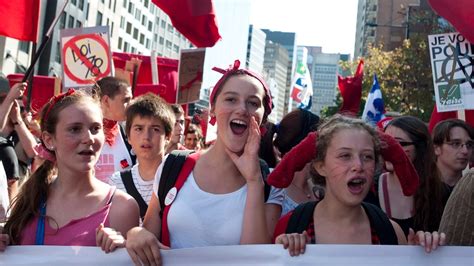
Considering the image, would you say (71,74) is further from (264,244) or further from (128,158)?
(264,244)

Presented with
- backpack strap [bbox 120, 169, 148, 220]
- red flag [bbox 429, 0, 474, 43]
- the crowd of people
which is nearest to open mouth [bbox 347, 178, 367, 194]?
the crowd of people

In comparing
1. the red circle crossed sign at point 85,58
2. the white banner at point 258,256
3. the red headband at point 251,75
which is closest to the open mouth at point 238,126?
the red headband at point 251,75

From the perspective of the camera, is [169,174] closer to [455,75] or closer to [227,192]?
[227,192]

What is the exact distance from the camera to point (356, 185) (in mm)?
3299

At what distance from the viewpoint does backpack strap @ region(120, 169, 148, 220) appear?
4449 mm

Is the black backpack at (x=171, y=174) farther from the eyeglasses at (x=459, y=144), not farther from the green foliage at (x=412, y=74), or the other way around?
the green foliage at (x=412, y=74)

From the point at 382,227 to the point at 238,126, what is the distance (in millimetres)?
720

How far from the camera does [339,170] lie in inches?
130

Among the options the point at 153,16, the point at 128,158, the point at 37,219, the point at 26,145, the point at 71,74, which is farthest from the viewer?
the point at 153,16

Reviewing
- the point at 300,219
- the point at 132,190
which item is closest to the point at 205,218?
the point at 300,219

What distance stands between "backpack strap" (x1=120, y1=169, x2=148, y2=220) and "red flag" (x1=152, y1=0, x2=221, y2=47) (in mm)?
2420

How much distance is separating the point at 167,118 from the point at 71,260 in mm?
1814

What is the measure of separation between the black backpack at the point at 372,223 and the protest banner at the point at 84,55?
525cm

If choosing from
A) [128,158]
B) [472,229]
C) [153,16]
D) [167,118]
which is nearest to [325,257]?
[472,229]
